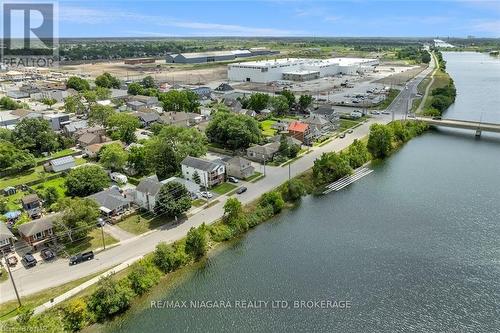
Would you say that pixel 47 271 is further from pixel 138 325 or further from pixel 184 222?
pixel 184 222

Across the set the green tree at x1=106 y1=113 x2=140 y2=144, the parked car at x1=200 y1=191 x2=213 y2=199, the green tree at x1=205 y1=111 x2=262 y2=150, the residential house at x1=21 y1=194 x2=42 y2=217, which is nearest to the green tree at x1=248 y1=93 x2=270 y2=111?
the green tree at x1=205 y1=111 x2=262 y2=150

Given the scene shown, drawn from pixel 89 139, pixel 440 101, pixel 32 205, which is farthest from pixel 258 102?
pixel 32 205

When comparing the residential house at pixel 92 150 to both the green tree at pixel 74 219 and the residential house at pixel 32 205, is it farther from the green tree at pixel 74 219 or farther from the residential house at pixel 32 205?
the green tree at pixel 74 219

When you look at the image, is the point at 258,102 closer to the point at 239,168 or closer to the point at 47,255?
the point at 239,168

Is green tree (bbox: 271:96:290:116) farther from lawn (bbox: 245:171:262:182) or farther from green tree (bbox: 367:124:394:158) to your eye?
lawn (bbox: 245:171:262:182)

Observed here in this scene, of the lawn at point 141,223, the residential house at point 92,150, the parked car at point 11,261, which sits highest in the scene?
the residential house at point 92,150

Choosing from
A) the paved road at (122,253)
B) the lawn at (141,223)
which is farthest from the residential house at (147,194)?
the paved road at (122,253)
